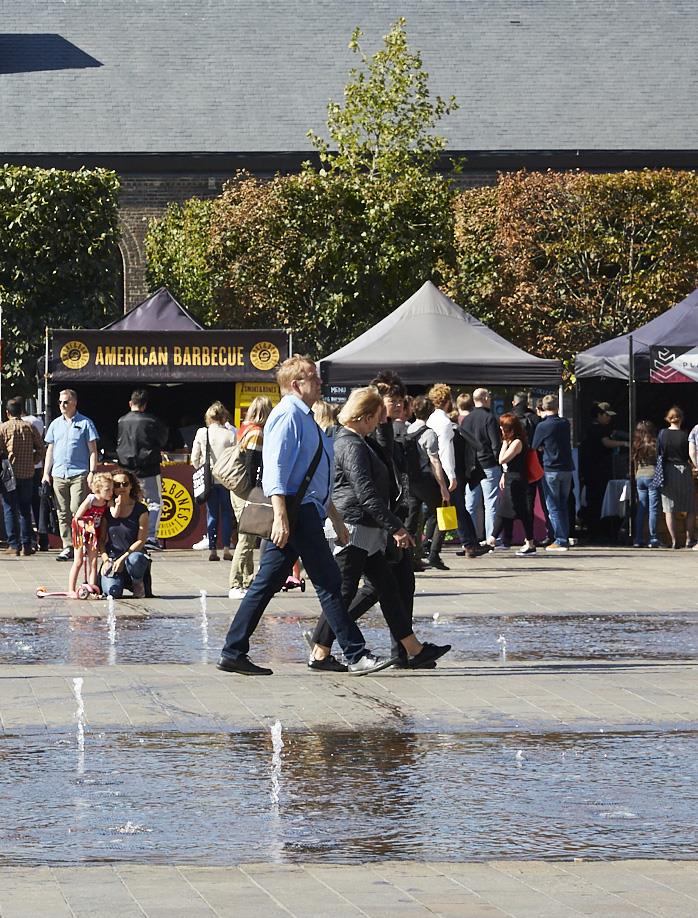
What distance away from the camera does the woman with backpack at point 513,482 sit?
19.5 metres

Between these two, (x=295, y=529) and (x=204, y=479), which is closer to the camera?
(x=295, y=529)

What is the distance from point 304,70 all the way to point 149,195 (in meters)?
5.37

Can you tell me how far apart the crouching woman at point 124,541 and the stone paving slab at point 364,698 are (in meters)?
3.91

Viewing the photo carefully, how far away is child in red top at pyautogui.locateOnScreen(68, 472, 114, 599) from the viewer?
548 inches

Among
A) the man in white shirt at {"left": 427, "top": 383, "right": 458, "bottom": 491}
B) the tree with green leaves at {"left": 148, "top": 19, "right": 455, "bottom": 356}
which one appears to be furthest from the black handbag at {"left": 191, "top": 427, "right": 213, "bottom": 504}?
the tree with green leaves at {"left": 148, "top": 19, "right": 455, "bottom": 356}

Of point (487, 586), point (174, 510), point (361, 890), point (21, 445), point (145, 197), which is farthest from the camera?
point (145, 197)

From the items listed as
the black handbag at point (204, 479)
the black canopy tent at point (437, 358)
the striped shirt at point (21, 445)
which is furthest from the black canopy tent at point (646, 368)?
Answer: the striped shirt at point (21, 445)

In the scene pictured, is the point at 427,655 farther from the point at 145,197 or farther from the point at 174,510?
the point at 145,197

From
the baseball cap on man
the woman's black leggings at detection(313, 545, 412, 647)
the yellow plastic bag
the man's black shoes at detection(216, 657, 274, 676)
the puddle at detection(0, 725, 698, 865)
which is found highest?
the baseball cap on man

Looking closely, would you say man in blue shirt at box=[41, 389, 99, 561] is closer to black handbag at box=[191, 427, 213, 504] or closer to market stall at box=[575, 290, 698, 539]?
black handbag at box=[191, 427, 213, 504]

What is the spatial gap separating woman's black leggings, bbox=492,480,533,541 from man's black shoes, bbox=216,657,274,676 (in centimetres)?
999

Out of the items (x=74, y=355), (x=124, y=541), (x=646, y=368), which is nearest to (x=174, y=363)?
(x=74, y=355)

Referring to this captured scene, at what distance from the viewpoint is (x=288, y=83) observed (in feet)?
150

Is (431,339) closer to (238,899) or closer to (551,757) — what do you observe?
(551,757)
